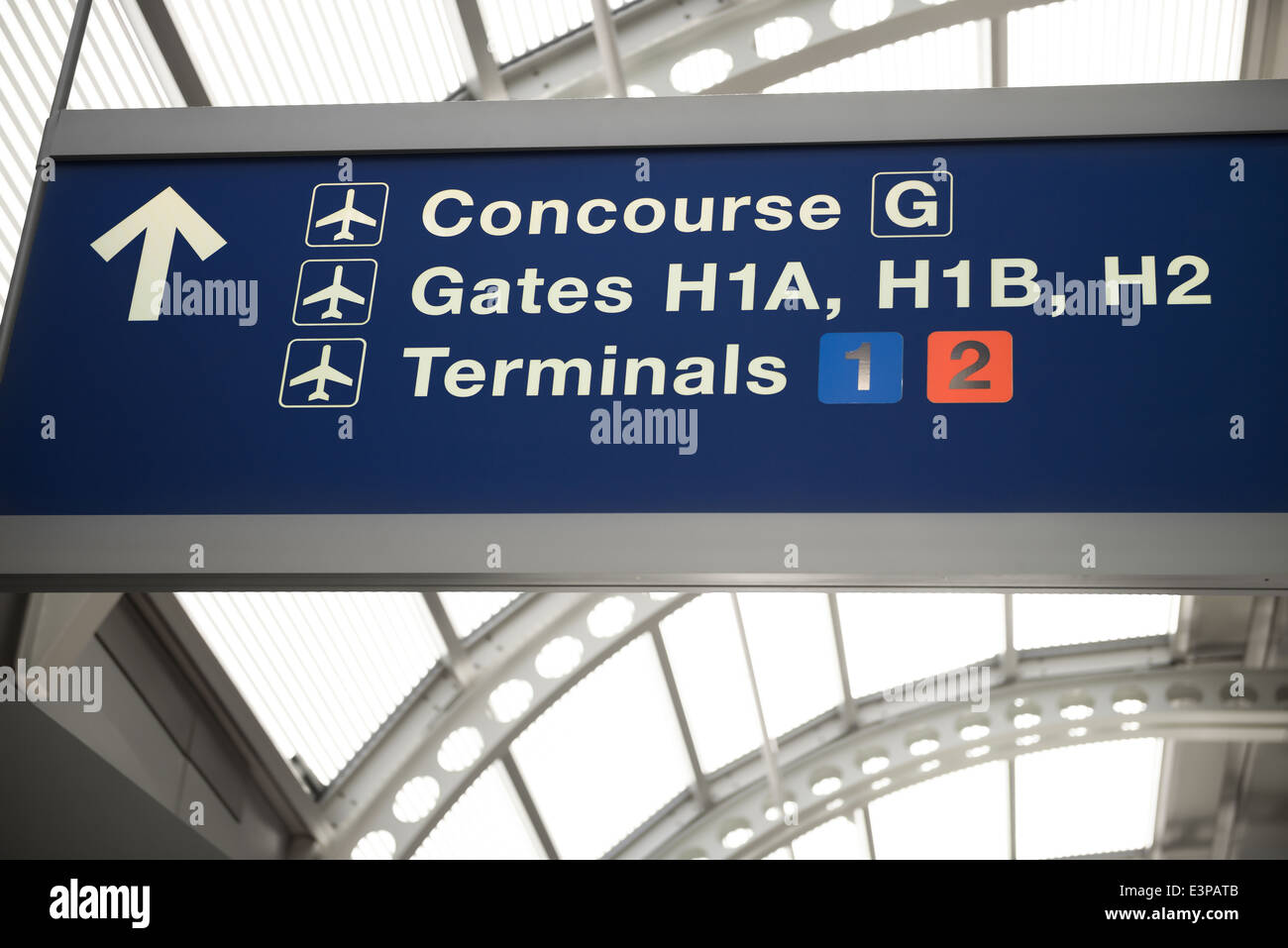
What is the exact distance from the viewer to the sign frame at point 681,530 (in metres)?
2.66

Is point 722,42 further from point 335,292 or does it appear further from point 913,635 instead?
point 913,635

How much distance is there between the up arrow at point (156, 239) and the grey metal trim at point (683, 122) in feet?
0.53

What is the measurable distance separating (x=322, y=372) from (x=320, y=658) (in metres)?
9.35

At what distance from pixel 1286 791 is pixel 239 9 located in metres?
18.6

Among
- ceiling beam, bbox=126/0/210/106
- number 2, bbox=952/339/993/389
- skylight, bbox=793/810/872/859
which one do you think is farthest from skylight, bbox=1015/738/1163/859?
number 2, bbox=952/339/993/389
